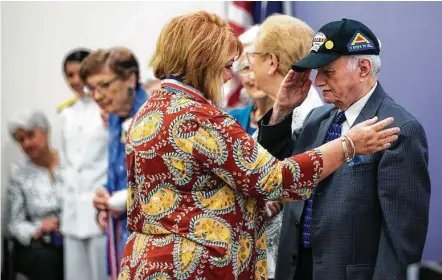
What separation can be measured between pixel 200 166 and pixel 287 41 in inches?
31.0

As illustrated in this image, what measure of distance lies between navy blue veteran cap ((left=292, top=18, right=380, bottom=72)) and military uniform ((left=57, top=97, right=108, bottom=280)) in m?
2.39

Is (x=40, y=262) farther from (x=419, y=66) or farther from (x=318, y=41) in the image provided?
(x=318, y=41)

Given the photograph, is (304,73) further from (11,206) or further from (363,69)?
(11,206)

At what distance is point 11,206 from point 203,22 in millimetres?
3032

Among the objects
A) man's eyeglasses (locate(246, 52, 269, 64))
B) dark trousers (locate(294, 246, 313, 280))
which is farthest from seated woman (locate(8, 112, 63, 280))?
dark trousers (locate(294, 246, 313, 280))

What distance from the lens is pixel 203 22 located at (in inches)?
83.5

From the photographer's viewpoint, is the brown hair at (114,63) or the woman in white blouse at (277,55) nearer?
the woman in white blouse at (277,55)

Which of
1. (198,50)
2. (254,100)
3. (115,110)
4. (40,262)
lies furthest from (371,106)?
(40,262)

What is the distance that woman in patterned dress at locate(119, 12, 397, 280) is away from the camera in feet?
6.68

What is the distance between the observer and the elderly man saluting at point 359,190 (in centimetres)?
212

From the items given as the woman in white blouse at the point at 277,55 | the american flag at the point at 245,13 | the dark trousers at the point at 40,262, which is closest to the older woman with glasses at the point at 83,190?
the dark trousers at the point at 40,262

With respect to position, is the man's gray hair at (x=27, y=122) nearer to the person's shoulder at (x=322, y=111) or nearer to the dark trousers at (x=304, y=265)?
→ the person's shoulder at (x=322, y=111)

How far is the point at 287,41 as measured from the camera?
2678mm

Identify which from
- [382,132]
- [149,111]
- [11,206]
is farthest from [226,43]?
[11,206]
